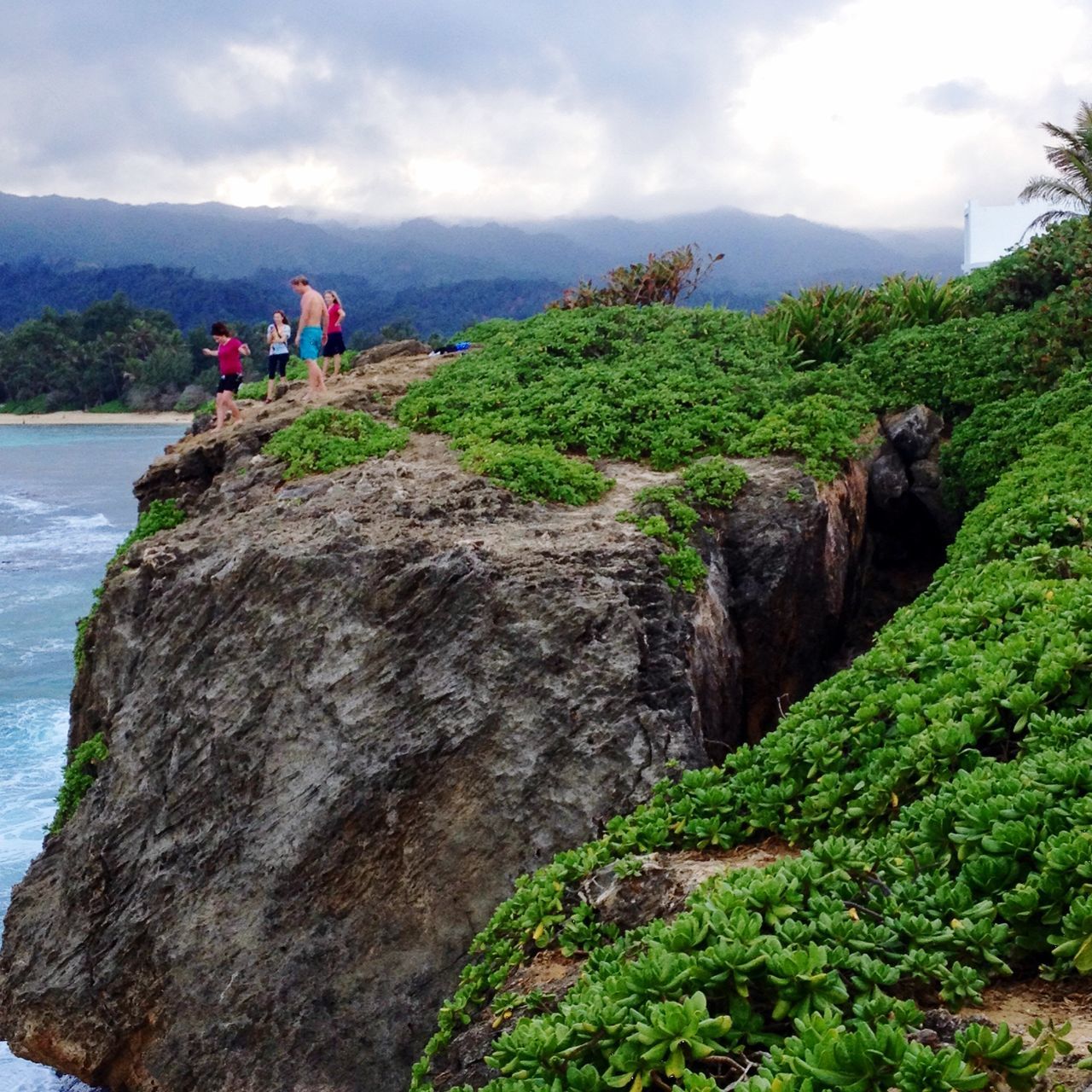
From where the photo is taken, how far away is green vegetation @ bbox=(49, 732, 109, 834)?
10352 millimetres

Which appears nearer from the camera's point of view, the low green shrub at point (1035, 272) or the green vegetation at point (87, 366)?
the low green shrub at point (1035, 272)

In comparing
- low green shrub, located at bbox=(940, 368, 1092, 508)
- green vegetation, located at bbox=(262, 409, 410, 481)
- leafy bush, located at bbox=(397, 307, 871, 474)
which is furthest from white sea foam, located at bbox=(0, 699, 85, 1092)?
low green shrub, located at bbox=(940, 368, 1092, 508)

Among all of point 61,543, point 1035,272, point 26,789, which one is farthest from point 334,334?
point 61,543

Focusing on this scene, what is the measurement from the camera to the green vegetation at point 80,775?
10.4 m

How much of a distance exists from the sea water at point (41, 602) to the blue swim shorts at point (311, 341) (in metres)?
6.88

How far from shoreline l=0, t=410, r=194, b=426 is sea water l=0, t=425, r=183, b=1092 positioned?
15878 mm

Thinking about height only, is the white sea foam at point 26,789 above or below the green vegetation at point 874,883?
below

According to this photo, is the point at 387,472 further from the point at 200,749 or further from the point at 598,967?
the point at 598,967

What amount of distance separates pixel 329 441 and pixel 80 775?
13.6 ft

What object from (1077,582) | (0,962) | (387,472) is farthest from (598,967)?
(0,962)

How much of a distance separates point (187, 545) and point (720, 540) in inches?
200

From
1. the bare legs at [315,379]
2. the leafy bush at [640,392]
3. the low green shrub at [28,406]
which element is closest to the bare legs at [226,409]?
the bare legs at [315,379]

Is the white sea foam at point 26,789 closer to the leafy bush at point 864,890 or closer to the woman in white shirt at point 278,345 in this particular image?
the woman in white shirt at point 278,345

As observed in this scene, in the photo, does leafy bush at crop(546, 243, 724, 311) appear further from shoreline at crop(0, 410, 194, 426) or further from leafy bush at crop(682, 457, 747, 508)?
shoreline at crop(0, 410, 194, 426)
